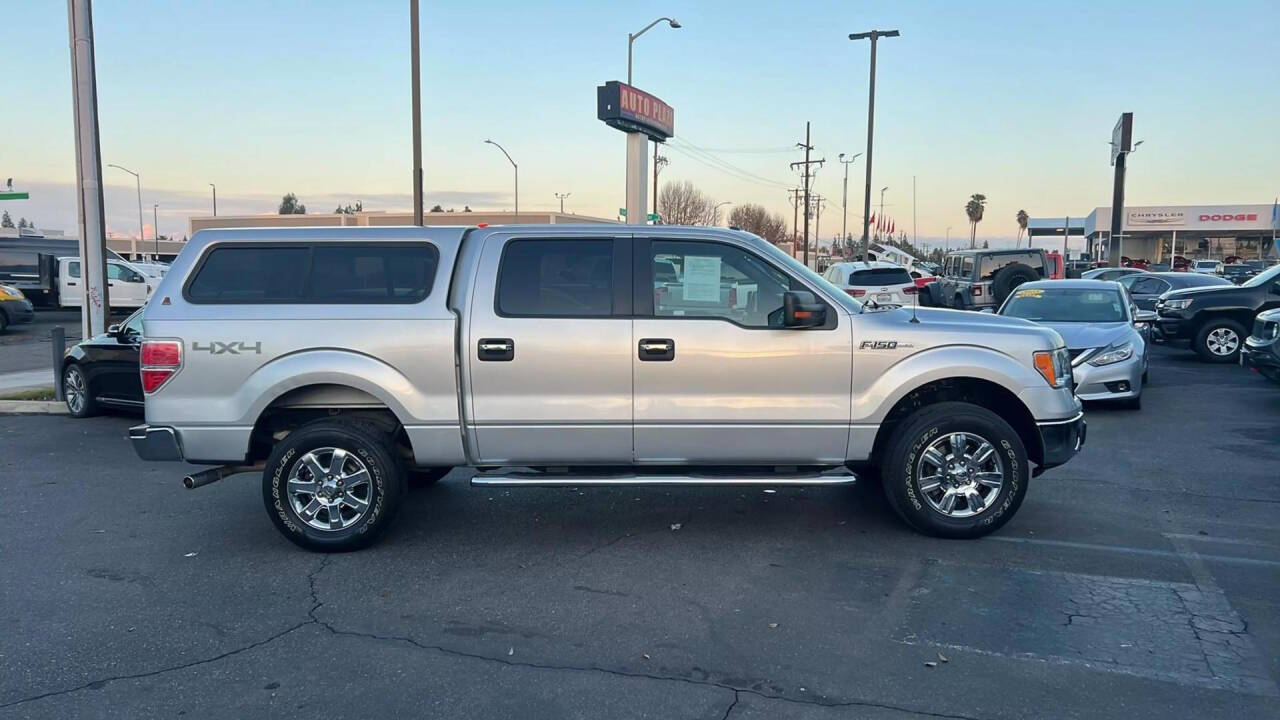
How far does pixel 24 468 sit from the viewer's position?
8.34m

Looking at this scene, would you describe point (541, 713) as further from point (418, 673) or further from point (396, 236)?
point (396, 236)

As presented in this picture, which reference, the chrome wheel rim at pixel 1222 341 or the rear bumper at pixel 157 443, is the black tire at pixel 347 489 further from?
the chrome wheel rim at pixel 1222 341

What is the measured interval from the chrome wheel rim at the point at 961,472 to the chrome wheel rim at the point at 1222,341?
1175cm

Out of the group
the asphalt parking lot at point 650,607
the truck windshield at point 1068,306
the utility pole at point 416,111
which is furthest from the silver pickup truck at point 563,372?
the utility pole at point 416,111

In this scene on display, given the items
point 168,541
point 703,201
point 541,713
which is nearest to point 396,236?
point 168,541

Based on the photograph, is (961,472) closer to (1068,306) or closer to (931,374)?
(931,374)

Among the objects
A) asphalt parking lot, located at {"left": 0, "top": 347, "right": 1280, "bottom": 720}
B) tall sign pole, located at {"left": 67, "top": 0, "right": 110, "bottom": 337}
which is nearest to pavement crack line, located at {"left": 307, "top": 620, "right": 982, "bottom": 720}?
asphalt parking lot, located at {"left": 0, "top": 347, "right": 1280, "bottom": 720}

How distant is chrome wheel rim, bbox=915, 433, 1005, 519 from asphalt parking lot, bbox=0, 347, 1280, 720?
11.9 inches

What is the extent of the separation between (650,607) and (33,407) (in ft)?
33.3

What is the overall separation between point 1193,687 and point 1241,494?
3864 mm

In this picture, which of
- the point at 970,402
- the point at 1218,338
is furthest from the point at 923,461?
the point at 1218,338

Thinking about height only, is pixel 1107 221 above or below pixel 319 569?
above

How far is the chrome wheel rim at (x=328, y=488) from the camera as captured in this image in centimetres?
577

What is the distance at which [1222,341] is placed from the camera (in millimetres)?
15102
